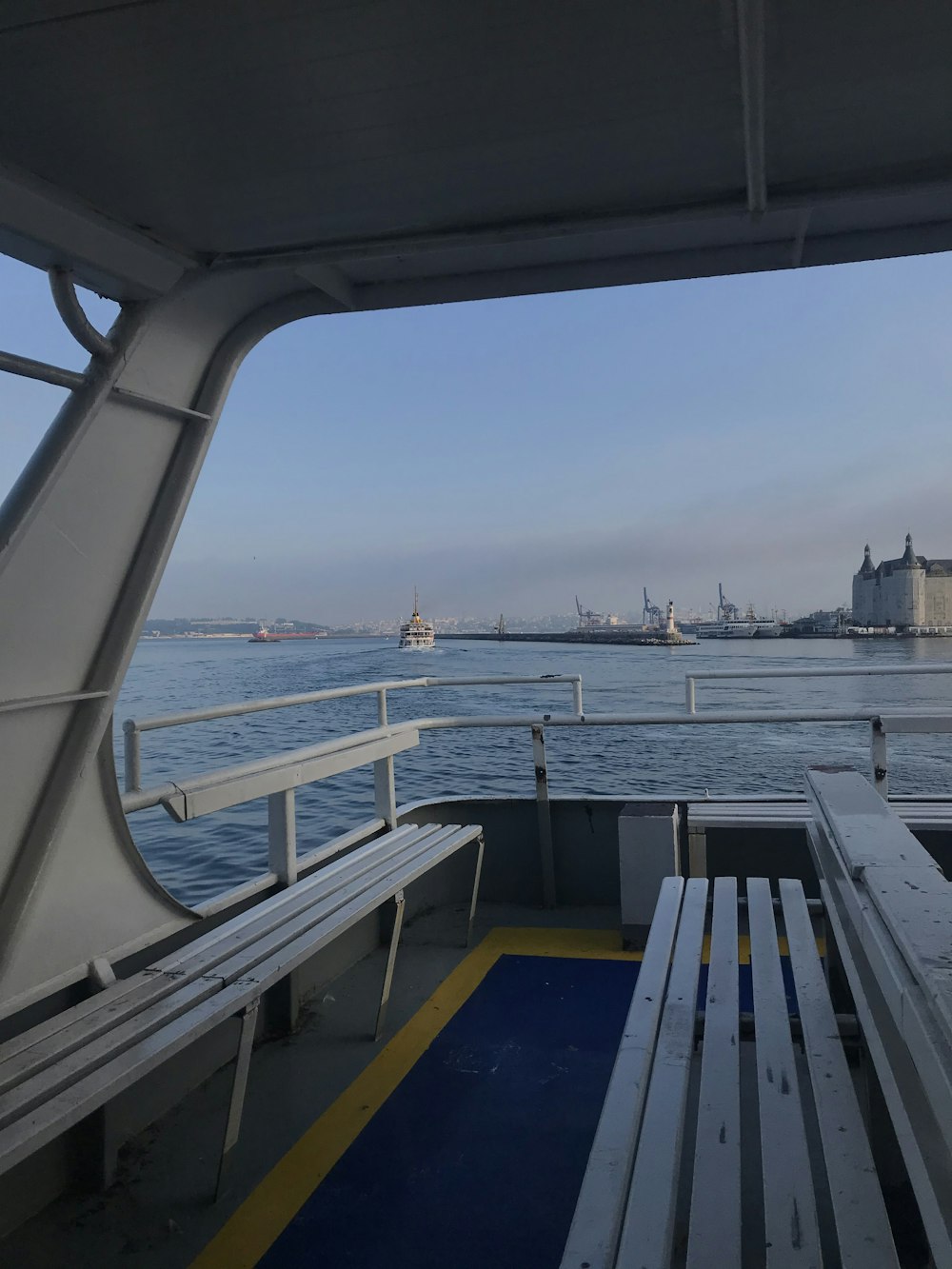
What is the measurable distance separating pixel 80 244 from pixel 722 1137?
8.40ft

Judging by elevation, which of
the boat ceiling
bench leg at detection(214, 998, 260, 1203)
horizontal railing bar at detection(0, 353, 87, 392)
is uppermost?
the boat ceiling

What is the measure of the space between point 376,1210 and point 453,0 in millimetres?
2847

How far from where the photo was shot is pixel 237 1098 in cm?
258

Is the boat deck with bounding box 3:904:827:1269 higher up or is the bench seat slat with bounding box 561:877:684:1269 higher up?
the bench seat slat with bounding box 561:877:684:1269

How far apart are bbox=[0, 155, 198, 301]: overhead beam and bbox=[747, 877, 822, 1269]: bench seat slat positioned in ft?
8.49

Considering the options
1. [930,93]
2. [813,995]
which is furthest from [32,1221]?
[930,93]

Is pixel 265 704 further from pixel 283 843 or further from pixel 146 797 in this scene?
pixel 146 797

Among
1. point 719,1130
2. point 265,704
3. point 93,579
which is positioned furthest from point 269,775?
point 719,1130

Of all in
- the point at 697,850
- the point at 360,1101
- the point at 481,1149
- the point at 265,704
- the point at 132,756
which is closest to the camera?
the point at 481,1149

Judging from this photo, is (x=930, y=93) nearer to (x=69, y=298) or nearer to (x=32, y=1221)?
(x=69, y=298)

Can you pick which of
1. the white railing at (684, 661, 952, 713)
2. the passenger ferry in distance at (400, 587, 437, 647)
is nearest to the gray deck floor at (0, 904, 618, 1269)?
the white railing at (684, 661, 952, 713)

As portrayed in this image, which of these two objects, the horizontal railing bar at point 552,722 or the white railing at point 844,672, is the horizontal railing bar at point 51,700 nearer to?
the horizontal railing bar at point 552,722

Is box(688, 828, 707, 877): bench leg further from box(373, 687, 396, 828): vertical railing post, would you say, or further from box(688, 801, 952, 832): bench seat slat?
box(373, 687, 396, 828): vertical railing post

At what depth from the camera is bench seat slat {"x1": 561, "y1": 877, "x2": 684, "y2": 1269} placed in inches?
58.1
